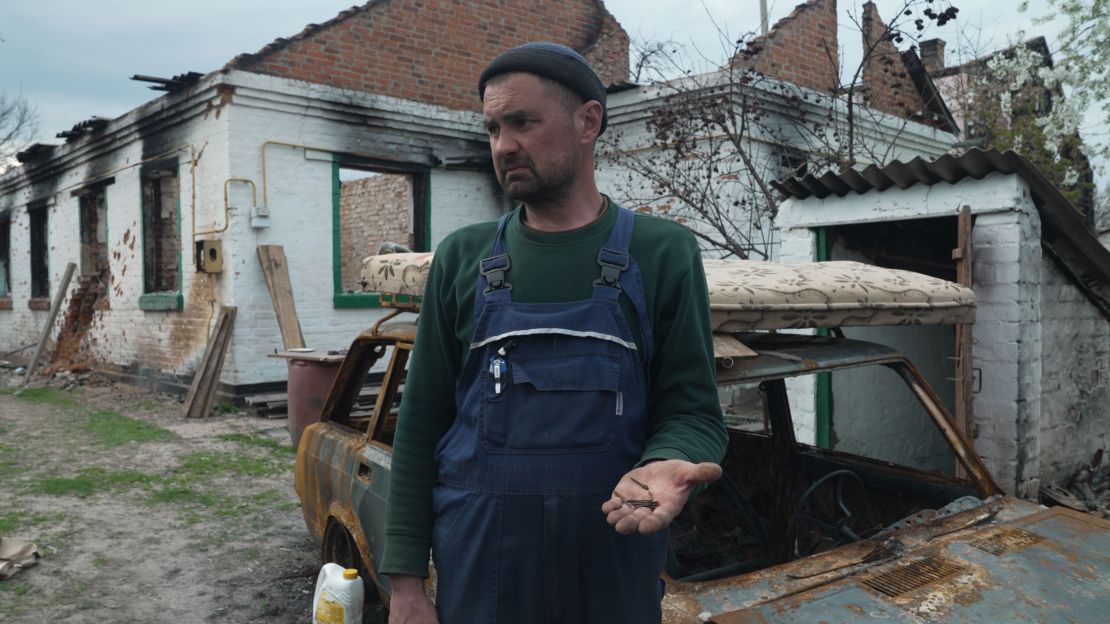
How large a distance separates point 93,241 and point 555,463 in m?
14.2

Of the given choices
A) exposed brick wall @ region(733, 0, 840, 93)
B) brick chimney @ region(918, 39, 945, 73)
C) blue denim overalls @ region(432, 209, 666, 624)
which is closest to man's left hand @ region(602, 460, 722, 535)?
blue denim overalls @ region(432, 209, 666, 624)

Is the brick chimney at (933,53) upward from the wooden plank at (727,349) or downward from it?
upward

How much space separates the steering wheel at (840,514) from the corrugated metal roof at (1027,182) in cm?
291

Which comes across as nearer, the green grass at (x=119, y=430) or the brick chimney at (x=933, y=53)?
the green grass at (x=119, y=430)

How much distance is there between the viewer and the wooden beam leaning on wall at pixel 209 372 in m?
9.69

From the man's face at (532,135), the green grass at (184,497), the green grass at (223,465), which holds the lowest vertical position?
the green grass at (184,497)

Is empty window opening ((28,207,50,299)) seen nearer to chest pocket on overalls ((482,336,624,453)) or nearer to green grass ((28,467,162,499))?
green grass ((28,467,162,499))

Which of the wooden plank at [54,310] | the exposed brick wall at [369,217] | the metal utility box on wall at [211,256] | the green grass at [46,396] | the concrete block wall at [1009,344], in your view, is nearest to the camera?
the concrete block wall at [1009,344]

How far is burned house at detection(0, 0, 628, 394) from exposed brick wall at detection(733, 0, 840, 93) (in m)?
3.20

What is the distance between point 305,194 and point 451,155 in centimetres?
215

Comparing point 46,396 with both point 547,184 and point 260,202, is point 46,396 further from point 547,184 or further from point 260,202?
point 547,184

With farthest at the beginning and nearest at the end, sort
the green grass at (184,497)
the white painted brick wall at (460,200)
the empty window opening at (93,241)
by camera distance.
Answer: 1. the empty window opening at (93,241)
2. the white painted brick wall at (460,200)
3. the green grass at (184,497)

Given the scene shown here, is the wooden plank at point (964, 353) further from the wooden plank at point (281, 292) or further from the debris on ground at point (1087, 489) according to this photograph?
the wooden plank at point (281, 292)

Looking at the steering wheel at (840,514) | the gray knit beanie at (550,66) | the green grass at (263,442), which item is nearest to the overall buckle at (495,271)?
the gray knit beanie at (550,66)
